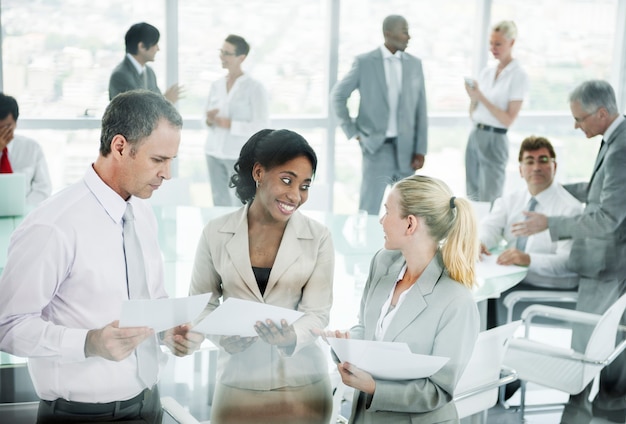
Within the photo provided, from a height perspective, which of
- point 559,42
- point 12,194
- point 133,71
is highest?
point 559,42

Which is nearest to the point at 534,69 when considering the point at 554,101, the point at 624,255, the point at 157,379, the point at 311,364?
the point at 554,101

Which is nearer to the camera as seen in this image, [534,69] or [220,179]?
[220,179]

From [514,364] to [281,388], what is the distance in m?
1.03

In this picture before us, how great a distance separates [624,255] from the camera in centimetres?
305

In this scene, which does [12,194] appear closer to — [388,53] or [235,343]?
[235,343]

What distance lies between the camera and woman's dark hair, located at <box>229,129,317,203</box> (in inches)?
72.6

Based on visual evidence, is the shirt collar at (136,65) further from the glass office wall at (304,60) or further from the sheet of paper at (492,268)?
the sheet of paper at (492,268)

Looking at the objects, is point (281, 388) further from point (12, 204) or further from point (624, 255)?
point (624, 255)

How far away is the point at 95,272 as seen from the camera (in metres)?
1.75

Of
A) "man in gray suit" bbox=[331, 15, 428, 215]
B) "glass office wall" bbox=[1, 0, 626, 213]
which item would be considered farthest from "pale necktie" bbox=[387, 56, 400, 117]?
"glass office wall" bbox=[1, 0, 626, 213]

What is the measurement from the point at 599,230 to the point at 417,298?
130 cm

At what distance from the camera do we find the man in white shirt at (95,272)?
66.9 inches

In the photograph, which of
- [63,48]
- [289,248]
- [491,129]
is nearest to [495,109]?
[491,129]

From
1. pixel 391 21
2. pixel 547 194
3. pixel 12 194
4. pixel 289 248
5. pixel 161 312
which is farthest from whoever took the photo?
pixel 547 194
